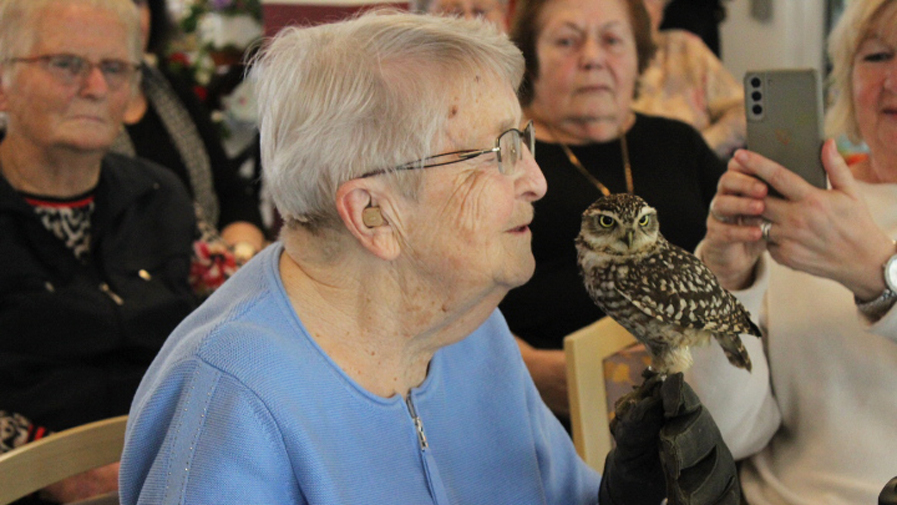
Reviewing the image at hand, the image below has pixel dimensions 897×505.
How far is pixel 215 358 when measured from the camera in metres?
0.90

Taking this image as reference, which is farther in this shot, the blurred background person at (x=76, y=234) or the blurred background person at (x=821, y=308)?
the blurred background person at (x=76, y=234)

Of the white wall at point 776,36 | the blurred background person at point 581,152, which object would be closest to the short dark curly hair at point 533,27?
the blurred background person at point 581,152

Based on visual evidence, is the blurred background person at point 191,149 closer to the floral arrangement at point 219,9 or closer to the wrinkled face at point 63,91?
the wrinkled face at point 63,91

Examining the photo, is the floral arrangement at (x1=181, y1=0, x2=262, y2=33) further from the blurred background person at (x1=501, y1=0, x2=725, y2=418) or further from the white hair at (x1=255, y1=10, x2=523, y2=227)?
the white hair at (x1=255, y1=10, x2=523, y2=227)

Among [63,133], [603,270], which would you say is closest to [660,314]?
[603,270]

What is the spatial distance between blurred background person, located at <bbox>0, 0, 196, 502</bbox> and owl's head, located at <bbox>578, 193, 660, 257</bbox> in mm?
1014

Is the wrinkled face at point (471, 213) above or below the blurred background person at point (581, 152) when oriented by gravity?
above

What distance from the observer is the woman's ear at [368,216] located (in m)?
0.95

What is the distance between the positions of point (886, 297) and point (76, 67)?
154cm

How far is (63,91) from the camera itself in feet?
5.52

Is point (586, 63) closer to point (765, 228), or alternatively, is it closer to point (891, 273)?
point (765, 228)

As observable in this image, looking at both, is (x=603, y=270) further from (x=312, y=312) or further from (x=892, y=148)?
(x=892, y=148)

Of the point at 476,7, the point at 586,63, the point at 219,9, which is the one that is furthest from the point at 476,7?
the point at 219,9

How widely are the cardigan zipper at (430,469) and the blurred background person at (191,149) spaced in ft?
4.16
